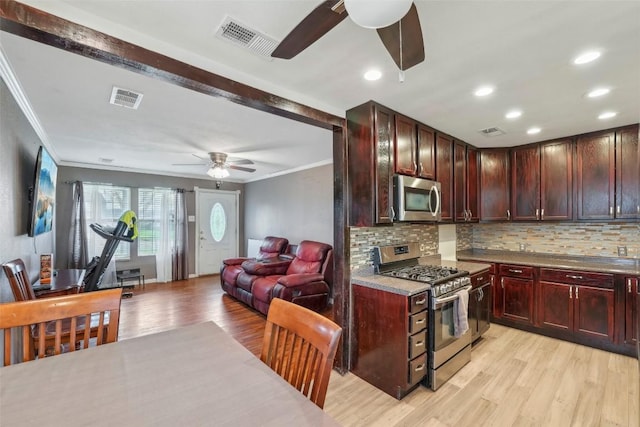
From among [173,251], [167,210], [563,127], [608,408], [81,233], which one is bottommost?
[608,408]

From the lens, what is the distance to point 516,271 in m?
3.40

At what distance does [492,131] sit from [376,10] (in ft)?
9.46

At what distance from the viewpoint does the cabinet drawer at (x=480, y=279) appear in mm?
2923

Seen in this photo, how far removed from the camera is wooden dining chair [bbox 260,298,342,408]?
975 mm

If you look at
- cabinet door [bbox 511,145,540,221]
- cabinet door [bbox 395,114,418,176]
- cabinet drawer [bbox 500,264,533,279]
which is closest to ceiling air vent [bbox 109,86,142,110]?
cabinet door [bbox 395,114,418,176]

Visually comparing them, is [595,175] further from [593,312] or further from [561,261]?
[593,312]

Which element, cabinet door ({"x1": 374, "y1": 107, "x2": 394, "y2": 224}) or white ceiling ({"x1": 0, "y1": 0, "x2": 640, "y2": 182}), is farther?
cabinet door ({"x1": 374, "y1": 107, "x2": 394, "y2": 224})

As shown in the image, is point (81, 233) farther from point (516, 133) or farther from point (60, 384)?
point (516, 133)

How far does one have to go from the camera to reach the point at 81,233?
512 centimetres

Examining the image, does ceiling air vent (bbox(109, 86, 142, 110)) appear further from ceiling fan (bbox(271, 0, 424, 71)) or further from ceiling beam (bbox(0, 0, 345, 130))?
ceiling fan (bbox(271, 0, 424, 71))

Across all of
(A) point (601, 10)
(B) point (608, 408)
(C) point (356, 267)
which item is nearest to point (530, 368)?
(B) point (608, 408)

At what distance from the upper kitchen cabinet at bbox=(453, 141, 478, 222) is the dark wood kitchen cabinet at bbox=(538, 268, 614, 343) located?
102 centimetres

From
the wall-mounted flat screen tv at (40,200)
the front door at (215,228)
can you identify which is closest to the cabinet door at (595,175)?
the wall-mounted flat screen tv at (40,200)

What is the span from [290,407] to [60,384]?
2.64 feet
